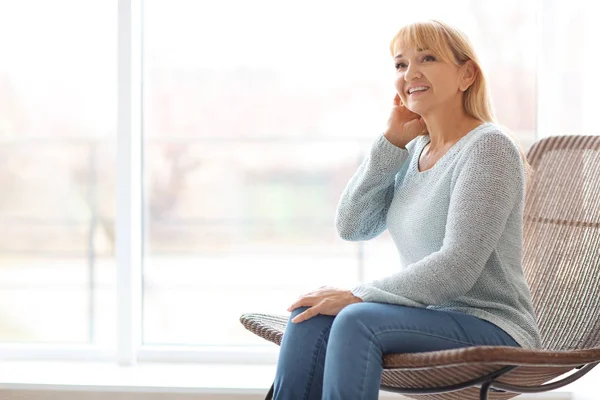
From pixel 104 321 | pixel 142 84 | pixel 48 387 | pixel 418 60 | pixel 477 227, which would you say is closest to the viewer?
pixel 477 227

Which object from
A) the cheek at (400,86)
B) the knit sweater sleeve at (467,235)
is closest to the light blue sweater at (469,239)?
the knit sweater sleeve at (467,235)

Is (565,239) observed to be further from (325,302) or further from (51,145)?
(51,145)

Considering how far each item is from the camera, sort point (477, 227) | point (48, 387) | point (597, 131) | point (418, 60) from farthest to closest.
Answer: point (48, 387), point (597, 131), point (418, 60), point (477, 227)

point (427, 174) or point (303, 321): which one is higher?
point (427, 174)

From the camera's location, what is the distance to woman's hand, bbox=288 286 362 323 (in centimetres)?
181

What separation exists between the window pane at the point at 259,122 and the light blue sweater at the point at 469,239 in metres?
1.22

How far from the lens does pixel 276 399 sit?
177 centimetres

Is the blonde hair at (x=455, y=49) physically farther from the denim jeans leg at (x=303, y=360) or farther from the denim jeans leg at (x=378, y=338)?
the denim jeans leg at (x=303, y=360)

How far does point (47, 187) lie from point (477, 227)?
6.39 feet

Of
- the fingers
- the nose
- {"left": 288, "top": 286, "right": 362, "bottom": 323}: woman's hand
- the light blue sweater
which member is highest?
the nose

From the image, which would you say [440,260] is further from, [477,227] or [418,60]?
[418,60]

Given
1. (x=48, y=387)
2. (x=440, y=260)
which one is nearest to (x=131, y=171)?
(x=48, y=387)

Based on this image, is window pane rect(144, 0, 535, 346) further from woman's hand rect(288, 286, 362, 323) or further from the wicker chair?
woman's hand rect(288, 286, 362, 323)

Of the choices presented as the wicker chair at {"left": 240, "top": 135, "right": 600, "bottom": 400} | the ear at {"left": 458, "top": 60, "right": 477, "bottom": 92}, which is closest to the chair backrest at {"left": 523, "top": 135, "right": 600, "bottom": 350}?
the wicker chair at {"left": 240, "top": 135, "right": 600, "bottom": 400}
